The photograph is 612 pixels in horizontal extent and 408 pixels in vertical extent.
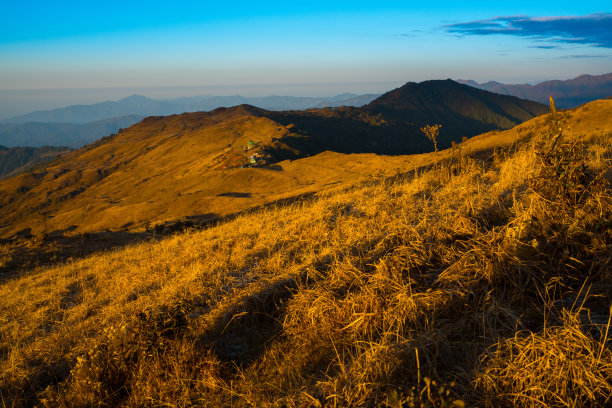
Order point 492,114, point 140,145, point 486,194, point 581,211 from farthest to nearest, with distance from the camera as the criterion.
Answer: point 492,114 → point 140,145 → point 486,194 → point 581,211

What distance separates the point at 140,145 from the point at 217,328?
12335 cm

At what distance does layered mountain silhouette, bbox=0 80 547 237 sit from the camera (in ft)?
99.6

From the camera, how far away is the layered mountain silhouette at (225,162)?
99.6ft

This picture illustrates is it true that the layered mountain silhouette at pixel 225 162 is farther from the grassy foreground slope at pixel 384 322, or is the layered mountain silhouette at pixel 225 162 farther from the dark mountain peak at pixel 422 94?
the grassy foreground slope at pixel 384 322

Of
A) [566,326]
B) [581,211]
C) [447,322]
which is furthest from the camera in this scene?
[581,211]

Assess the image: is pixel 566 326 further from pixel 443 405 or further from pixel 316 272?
pixel 316 272

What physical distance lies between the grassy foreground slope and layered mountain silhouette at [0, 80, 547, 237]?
55.4 feet

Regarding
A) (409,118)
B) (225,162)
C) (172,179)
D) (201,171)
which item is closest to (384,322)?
(225,162)

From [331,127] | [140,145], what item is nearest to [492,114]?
[331,127]

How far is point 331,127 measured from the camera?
9800 cm

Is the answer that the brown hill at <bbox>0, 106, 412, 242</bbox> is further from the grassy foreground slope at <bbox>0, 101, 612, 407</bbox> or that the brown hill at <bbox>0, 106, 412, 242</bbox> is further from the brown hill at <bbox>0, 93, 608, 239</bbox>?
the grassy foreground slope at <bbox>0, 101, 612, 407</bbox>

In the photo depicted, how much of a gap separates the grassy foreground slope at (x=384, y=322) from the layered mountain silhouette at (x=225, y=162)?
16876 millimetres

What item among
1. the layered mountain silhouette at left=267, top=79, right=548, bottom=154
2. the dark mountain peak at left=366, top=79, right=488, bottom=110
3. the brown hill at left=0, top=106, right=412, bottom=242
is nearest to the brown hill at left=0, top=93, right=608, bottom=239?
the brown hill at left=0, top=106, right=412, bottom=242

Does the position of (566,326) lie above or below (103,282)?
above
